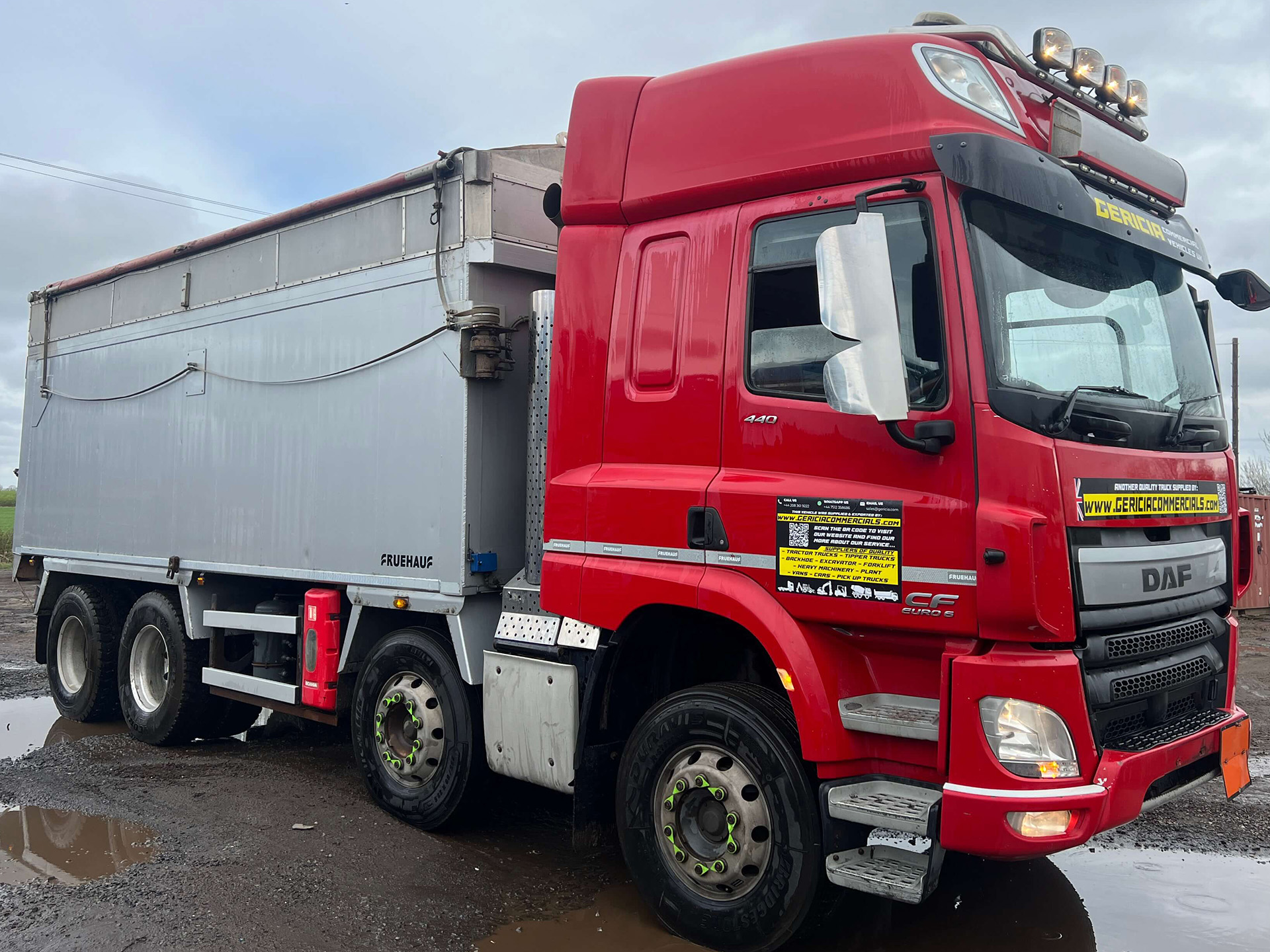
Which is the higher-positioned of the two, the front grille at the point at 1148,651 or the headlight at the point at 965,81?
the headlight at the point at 965,81

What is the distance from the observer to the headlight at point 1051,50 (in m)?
4.20

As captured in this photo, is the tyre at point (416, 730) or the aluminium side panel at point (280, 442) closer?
the tyre at point (416, 730)

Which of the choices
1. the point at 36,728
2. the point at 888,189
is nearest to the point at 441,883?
the point at 888,189

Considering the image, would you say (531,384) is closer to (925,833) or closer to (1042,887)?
(925,833)

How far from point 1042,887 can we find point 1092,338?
2.49m

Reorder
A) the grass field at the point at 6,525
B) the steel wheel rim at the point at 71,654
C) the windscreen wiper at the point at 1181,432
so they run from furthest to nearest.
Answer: the grass field at the point at 6,525, the steel wheel rim at the point at 71,654, the windscreen wiper at the point at 1181,432

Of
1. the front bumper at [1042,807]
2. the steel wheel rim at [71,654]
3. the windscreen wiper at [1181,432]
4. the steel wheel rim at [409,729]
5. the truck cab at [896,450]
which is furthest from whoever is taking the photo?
the steel wheel rim at [71,654]

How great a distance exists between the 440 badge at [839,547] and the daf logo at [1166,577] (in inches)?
34.9

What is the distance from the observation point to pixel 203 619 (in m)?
7.23

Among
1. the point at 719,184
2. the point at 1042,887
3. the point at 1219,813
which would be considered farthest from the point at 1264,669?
the point at 719,184

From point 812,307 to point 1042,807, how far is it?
185 cm

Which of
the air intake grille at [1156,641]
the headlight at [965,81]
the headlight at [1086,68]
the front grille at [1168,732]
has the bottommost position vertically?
the front grille at [1168,732]

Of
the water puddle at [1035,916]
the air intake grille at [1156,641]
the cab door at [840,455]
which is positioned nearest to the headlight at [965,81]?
the cab door at [840,455]

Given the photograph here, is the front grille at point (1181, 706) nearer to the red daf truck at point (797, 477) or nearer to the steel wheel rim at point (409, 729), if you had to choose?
the red daf truck at point (797, 477)
